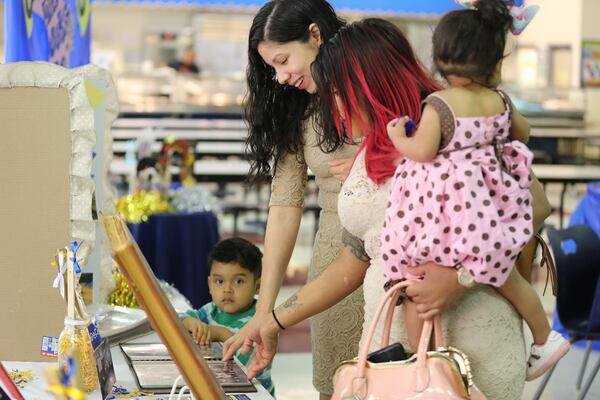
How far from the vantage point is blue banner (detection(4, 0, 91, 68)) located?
13.0 ft

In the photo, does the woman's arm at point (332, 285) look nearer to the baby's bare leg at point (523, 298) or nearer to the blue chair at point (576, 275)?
the baby's bare leg at point (523, 298)

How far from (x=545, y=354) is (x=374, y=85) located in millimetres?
640

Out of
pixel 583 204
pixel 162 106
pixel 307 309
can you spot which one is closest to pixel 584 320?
pixel 583 204

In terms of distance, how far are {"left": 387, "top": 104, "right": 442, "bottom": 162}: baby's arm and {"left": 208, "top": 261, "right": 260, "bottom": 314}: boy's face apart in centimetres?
131

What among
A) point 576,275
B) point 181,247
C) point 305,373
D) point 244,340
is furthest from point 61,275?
point 181,247

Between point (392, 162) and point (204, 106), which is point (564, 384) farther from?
point (204, 106)

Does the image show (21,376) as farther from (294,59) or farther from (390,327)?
(294,59)

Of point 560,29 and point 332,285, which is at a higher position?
point 560,29

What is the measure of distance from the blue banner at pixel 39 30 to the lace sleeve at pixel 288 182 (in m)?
1.52

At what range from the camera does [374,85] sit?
6.77ft

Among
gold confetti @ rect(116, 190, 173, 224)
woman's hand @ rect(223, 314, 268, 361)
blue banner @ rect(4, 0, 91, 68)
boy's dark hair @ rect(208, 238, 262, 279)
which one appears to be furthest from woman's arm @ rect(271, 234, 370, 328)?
gold confetti @ rect(116, 190, 173, 224)

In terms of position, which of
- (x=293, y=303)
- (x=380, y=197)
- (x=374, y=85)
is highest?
(x=374, y=85)

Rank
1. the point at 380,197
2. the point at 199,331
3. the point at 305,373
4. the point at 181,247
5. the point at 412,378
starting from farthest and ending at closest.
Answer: the point at 181,247 → the point at 305,373 → the point at 199,331 → the point at 380,197 → the point at 412,378

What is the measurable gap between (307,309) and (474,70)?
0.70 metres
